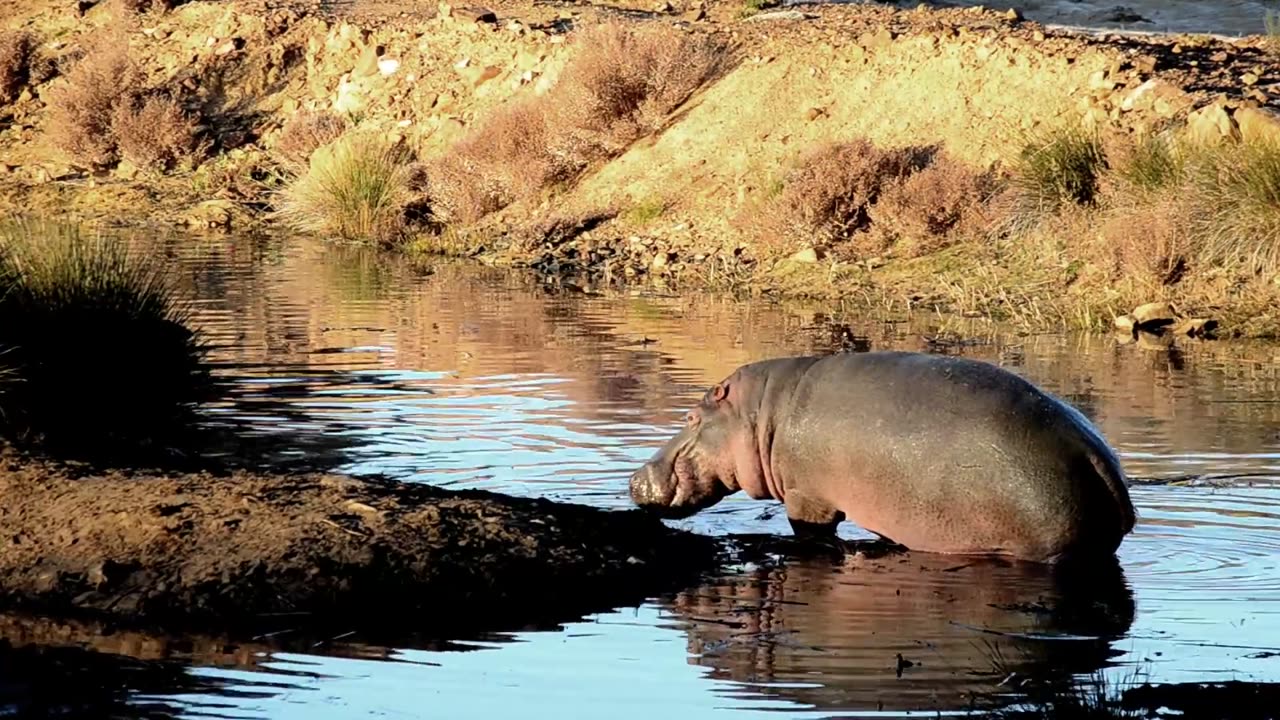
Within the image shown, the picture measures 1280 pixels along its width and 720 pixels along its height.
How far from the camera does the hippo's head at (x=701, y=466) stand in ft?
32.6

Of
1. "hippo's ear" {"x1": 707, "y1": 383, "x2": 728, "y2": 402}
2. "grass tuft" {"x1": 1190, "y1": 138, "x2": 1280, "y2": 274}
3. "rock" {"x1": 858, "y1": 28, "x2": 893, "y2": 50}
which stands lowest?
"hippo's ear" {"x1": 707, "y1": 383, "x2": 728, "y2": 402}

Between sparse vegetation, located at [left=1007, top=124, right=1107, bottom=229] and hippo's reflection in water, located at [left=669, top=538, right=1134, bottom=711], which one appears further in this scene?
sparse vegetation, located at [left=1007, top=124, right=1107, bottom=229]

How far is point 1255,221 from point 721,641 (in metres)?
11.2

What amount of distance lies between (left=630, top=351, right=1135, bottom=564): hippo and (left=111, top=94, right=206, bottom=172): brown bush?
23.5m

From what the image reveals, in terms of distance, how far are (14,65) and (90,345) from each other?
965 inches

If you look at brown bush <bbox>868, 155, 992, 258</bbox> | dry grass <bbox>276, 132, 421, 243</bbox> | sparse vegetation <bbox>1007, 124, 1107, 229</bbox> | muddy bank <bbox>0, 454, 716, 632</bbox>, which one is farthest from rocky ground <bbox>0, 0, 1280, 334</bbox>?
muddy bank <bbox>0, 454, 716, 632</bbox>

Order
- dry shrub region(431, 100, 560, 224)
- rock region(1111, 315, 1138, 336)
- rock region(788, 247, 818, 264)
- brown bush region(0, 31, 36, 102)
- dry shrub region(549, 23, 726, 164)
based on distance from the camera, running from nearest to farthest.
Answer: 1. rock region(1111, 315, 1138, 336)
2. rock region(788, 247, 818, 264)
3. dry shrub region(431, 100, 560, 224)
4. dry shrub region(549, 23, 726, 164)
5. brown bush region(0, 31, 36, 102)

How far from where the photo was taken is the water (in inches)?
277

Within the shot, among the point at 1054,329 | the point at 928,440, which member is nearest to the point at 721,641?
the point at 928,440

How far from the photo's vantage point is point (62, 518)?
895cm

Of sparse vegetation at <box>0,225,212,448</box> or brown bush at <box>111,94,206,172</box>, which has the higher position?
brown bush at <box>111,94,206,172</box>

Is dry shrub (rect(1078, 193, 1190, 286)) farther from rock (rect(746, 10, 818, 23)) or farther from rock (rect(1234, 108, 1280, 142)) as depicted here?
rock (rect(746, 10, 818, 23))

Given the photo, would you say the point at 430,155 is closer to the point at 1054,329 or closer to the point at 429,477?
the point at 1054,329

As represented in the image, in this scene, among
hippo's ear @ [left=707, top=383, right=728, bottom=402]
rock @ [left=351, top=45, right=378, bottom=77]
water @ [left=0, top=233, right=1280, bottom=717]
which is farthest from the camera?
rock @ [left=351, top=45, right=378, bottom=77]
